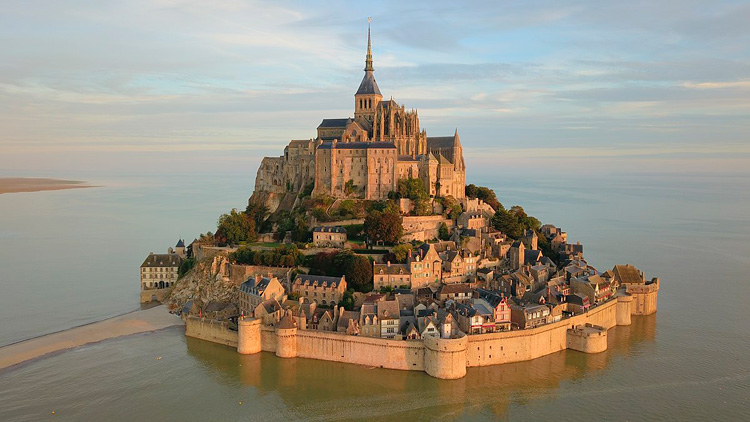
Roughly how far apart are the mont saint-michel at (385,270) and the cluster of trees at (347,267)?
108 millimetres

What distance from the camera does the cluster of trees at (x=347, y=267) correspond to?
35594 millimetres

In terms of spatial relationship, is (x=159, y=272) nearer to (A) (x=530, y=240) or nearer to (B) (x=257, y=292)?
(B) (x=257, y=292)

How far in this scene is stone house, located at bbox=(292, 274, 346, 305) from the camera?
3466 cm

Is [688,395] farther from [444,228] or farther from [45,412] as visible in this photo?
[45,412]

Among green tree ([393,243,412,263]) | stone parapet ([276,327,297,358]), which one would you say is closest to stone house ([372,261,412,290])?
green tree ([393,243,412,263])

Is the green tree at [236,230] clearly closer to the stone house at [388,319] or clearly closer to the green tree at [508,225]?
the stone house at [388,319]

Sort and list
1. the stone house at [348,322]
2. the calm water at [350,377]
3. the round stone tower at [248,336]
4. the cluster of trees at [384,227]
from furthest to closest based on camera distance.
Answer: the cluster of trees at [384,227] < the round stone tower at [248,336] < the stone house at [348,322] < the calm water at [350,377]

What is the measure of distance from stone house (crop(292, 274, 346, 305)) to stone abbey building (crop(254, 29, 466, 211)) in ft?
42.4

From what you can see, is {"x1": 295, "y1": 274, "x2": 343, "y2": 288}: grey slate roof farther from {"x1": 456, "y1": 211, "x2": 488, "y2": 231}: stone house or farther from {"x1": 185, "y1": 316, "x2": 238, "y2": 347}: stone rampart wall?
{"x1": 456, "y1": 211, "x2": 488, "y2": 231}: stone house

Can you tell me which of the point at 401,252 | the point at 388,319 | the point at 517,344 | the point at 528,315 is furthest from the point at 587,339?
the point at 401,252

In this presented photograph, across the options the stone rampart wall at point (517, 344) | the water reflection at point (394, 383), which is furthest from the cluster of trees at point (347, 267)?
the stone rampart wall at point (517, 344)

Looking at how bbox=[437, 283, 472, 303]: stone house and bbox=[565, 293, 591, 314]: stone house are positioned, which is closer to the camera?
bbox=[565, 293, 591, 314]: stone house

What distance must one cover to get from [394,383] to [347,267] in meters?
10.4

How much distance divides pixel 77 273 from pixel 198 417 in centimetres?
3064
